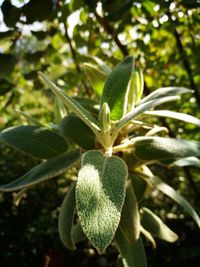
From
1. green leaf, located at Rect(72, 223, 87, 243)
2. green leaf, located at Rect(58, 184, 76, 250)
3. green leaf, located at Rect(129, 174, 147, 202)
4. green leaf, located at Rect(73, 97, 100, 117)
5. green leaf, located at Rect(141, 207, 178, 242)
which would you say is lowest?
green leaf, located at Rect(141, 207, 178, 242)

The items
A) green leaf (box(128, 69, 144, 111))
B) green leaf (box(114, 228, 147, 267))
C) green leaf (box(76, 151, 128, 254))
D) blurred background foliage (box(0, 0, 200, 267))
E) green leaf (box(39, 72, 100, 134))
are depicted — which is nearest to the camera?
green leaf (box(76, 151, 128, 254))

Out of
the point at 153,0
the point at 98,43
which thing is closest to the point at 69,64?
the point at 98,43

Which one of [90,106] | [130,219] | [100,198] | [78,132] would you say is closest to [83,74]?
[90,106]

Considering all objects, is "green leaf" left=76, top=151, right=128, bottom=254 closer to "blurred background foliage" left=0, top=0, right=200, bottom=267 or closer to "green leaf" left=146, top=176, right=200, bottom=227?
"green leaf" left=146, top=176, right=200, bottom=227

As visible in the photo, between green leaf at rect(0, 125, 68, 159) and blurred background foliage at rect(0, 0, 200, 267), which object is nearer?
green leaf at rect(0, 125, 68, 159)

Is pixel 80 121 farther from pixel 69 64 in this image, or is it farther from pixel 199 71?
pixel 69 64

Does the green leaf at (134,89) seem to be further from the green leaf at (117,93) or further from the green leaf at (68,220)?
the green leaf at (68,220)

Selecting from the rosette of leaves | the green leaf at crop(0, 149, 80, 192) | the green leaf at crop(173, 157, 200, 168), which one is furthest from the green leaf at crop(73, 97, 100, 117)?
the green leaf at crop(173, 157, 200, 168)
